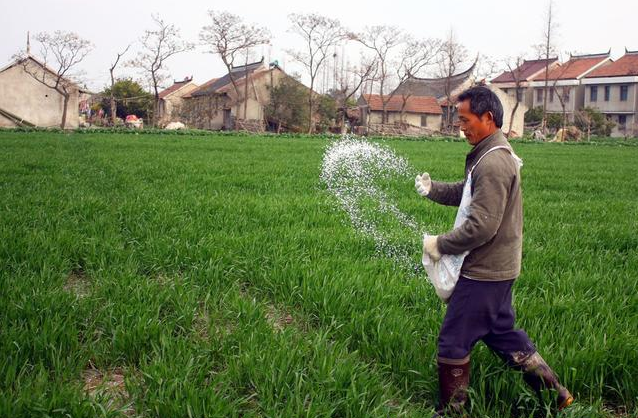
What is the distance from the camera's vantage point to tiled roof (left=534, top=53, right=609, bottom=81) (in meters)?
52.3

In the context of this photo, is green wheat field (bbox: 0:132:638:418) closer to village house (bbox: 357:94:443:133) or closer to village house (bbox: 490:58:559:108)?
village house (bbox: 357:94:443:133)

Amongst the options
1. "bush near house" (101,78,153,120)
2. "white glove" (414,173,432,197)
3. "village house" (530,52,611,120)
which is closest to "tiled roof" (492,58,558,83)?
"village house" (530,52,611,120)

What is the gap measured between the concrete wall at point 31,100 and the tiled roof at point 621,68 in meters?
43.3

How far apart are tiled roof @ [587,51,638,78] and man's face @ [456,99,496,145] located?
5366 cm

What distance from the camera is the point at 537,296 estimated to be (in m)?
3.94

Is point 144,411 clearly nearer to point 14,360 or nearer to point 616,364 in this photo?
point 14,360

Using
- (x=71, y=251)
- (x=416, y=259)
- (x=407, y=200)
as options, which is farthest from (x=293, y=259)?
(x=407, y=200)

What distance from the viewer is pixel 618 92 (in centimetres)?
4972

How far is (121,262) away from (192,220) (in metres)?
1.53

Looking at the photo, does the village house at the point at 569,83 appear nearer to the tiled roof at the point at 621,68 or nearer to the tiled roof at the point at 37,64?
the tiled roof at the point at 621,68

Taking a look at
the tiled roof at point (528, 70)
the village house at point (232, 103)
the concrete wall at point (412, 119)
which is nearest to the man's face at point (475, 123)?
the village house at point (232, 103)

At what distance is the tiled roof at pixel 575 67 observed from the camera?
172 feet

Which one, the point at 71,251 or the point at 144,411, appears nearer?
the point at 144,411

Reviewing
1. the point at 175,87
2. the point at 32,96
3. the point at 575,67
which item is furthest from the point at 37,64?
the point at 575,67
